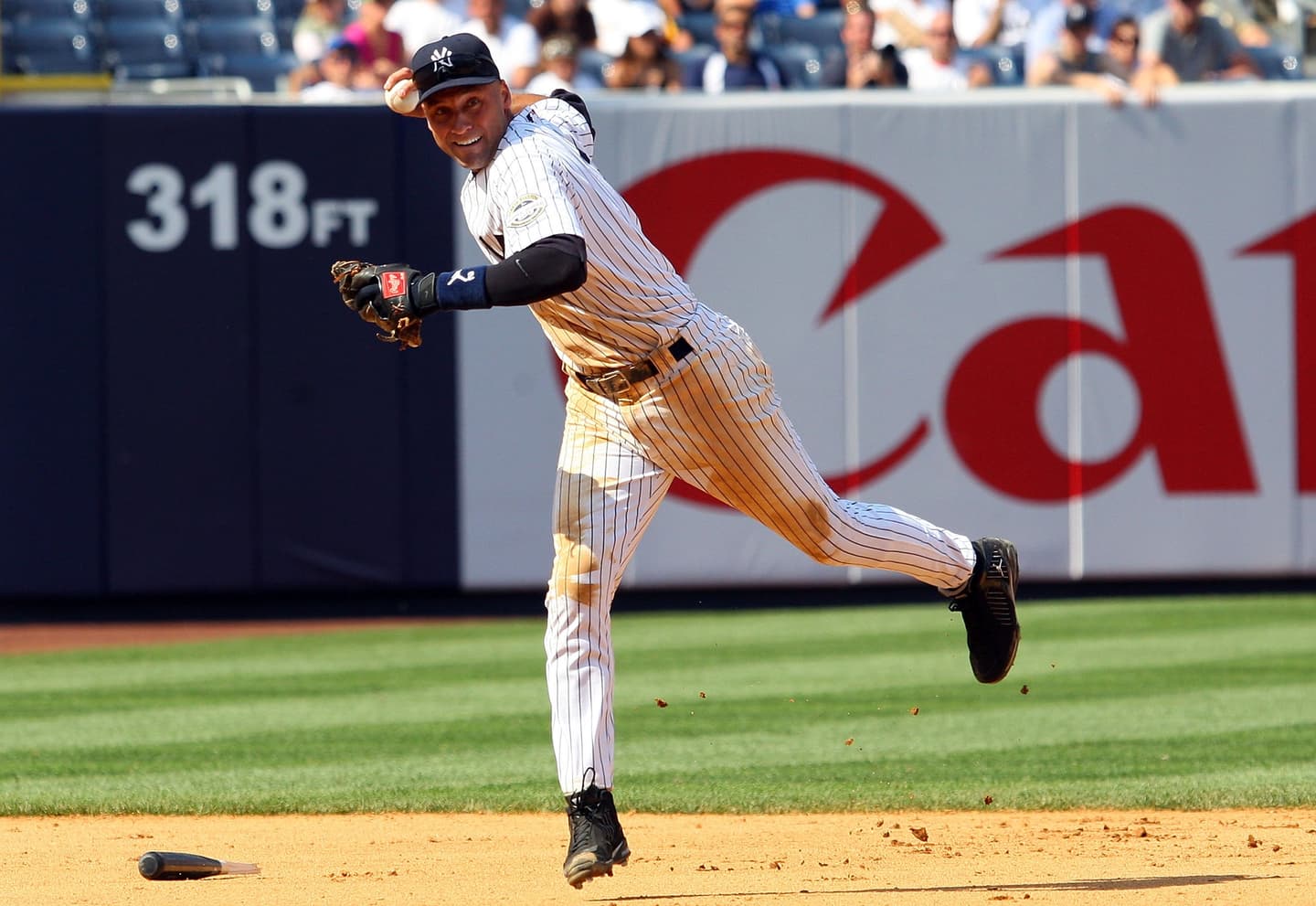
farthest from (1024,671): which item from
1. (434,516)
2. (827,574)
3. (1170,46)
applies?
(1170,46)

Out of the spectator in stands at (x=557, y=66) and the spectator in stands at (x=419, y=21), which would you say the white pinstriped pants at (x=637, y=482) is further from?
the spectator in stands at (x=419, y=21)

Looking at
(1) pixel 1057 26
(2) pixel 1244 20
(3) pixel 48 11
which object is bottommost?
(1) pixel 1057 26

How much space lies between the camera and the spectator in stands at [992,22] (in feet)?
41.8

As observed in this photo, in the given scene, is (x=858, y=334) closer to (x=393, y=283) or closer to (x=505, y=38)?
(x=505, y=38)

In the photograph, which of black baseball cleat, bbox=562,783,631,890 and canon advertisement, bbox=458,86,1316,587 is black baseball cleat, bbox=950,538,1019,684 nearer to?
black baseball cleat, bbox=562,783,631,890

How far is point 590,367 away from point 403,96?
758 millimetres

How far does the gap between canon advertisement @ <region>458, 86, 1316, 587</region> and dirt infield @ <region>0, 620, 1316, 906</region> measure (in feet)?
17.4

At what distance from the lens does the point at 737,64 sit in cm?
1132

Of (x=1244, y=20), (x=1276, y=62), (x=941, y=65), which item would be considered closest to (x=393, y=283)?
(x=941, y=65)

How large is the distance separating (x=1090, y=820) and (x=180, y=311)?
22.0 feet

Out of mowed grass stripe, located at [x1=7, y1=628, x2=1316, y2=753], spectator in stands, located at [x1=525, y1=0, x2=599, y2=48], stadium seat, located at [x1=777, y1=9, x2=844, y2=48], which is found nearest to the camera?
mowed grass stripe, located at [x1=7, y1=628, x2=1316, y2=753]

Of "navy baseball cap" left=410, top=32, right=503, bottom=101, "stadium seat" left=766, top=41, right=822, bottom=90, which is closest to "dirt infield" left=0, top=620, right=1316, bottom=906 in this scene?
"navy baseball cap" left=410, top=32, right=503, bottom=101

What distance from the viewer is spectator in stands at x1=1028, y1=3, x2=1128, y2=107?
11094 millimetres

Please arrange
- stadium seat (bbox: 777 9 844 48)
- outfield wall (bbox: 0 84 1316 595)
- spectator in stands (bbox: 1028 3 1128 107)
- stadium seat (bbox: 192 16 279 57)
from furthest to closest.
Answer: stadium seat (bbox: 777 9 844 48)
stadium seat (bbox: 192 16 279 57)
spectator in stands (bbox: 1028 3 1128 107)
outfield wall (bbox: 0 84 1316 595)
